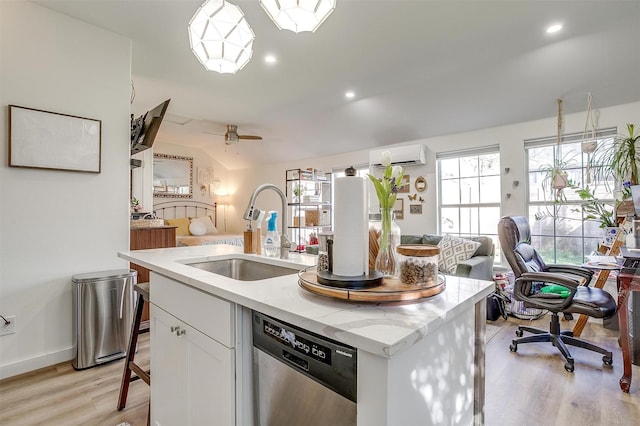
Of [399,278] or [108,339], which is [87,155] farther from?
[399,278]

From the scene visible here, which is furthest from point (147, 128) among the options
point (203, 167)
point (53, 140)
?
point (203, 167)

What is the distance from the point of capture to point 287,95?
152 inches

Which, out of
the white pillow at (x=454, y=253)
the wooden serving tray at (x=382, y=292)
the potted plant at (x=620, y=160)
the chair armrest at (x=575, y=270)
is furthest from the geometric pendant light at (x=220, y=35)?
the potted plant at (x=620, y=160)

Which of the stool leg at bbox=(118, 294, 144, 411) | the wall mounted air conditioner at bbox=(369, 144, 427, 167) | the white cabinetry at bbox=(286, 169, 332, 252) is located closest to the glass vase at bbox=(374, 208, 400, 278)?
the stool leg at bbox=(118, 294, 144, 411)

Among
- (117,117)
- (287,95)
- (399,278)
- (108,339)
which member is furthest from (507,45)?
(108,339)

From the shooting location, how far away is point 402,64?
3.01 m

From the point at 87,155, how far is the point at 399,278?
8.71ft

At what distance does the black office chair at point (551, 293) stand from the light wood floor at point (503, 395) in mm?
127

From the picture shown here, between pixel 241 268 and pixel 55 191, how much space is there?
1714mm

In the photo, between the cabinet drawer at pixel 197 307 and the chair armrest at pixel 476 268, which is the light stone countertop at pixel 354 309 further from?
the chair armrest at pixel 476 268

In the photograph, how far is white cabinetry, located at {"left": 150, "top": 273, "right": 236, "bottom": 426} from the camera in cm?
101

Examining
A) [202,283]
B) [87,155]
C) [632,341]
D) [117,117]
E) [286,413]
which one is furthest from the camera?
[117,117]

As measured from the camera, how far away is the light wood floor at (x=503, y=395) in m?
1.74

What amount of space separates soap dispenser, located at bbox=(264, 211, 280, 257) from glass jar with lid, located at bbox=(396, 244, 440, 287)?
36.1 inches
